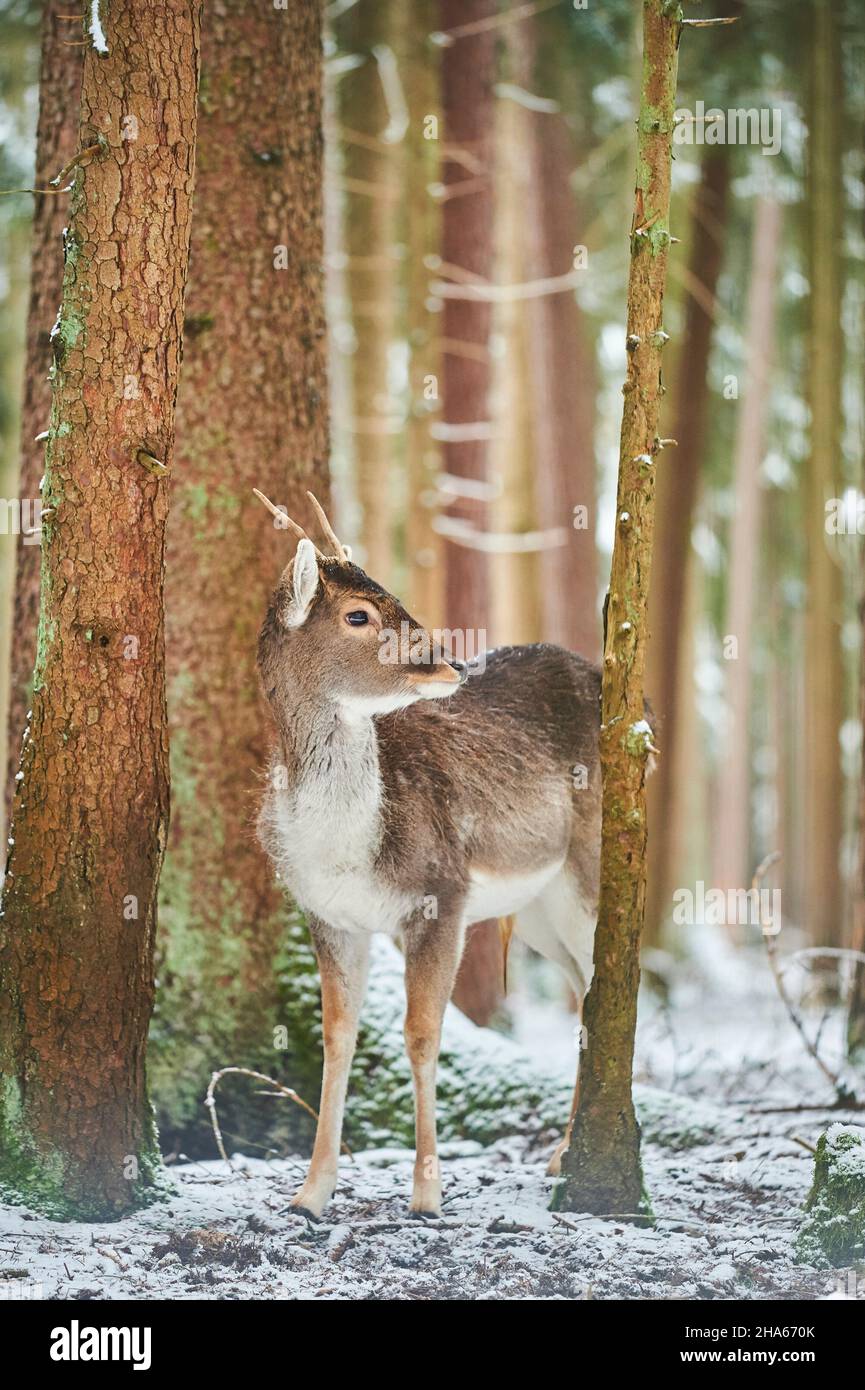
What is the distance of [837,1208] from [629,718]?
1.92 meters

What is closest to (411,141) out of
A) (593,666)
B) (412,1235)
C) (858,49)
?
(858,49)

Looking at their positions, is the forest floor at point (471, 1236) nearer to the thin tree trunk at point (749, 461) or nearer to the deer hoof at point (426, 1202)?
the deer hoof at point (426, 1202)

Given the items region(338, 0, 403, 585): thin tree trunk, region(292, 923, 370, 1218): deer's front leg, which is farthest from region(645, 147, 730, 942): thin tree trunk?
region(292, 923, 370, 1218): deer's front leg

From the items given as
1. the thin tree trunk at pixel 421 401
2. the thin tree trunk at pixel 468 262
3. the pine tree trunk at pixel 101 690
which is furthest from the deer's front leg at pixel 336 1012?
the thin tree trunk at pixel 421 401

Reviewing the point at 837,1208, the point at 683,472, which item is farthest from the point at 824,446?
the point at 837,1208

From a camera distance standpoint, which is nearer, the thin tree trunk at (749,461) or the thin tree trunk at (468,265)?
the thin tree trunk at (468,265)

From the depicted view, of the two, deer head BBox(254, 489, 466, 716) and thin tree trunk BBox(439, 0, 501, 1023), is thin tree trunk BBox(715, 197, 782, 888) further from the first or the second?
deer head BBox(254, 489, 466, 716)

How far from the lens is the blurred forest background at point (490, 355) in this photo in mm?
6551

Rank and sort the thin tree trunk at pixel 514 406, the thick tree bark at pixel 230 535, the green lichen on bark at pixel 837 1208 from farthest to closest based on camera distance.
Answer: the thin tree trunk at pixel 514 406
the thick tree bark at pixel 230 535
the green lichen on bark at pixel 837 1208

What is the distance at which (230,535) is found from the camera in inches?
259

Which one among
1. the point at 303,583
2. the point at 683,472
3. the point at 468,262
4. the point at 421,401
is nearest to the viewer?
the point at 303,583

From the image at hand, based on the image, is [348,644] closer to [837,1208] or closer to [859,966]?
[837,1208]

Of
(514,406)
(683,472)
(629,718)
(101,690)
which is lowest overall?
(629,718)

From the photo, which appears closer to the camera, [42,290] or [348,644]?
[348,644]
